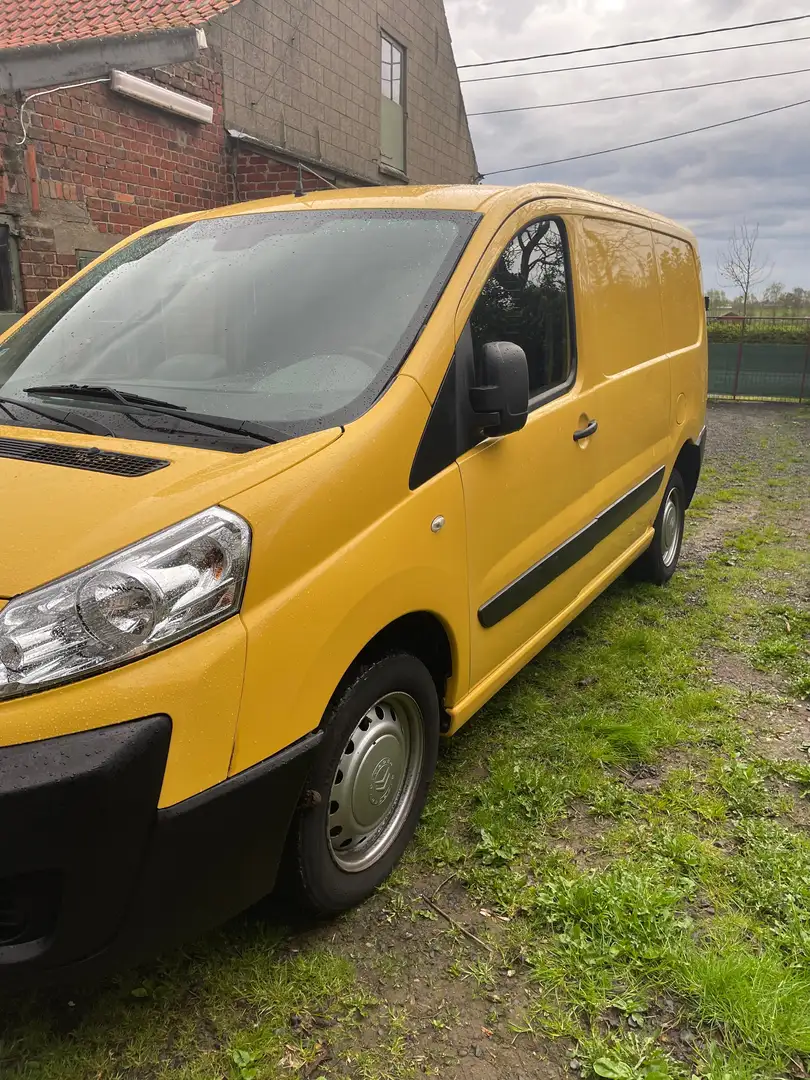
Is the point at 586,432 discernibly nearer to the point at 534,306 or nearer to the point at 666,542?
the point at 534,306

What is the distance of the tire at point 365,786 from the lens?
208 centimetres

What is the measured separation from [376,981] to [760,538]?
17.3ft

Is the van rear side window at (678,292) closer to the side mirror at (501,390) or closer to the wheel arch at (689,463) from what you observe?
the wheel arch at (689,463)

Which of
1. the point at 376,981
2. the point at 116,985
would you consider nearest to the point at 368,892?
the point at 376,981

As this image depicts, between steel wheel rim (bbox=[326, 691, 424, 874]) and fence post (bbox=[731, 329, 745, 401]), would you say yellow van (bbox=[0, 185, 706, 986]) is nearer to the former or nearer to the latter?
steel wheel rim (bbox=[326, 691, 424, 874])

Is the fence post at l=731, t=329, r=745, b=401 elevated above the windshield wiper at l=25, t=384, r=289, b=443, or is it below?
below

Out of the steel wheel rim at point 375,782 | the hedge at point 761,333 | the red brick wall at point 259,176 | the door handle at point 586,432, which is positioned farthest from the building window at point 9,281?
the hedge at point 761,333

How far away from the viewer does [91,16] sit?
845 cm

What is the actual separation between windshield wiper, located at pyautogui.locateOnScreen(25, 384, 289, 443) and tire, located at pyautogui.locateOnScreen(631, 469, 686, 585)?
128 inches

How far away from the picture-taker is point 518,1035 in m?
1.99

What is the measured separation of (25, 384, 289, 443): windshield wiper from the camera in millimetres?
2135

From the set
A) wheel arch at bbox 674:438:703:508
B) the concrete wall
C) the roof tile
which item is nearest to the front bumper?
wheel arch at bbox 674:438:703:508

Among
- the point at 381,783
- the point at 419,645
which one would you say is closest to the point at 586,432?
the point at 419,645

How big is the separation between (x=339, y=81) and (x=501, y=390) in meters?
11.4
